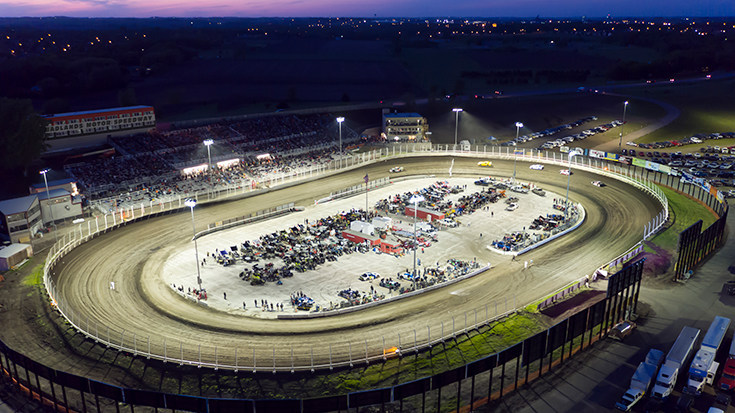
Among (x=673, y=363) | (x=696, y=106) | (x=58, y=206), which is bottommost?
(x=673, y=363)

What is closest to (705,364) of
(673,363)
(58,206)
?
(673,363)

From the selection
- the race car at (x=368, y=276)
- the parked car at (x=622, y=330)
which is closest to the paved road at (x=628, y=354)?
the parked car at (x=622, y=330)

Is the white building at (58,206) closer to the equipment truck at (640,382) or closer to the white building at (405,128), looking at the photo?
the white building at (405,128)

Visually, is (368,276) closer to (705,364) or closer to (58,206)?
(705,364)

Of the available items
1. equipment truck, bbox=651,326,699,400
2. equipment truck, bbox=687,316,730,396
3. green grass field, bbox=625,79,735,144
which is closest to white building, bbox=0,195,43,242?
equipment truck, bbox=651,326,699,400

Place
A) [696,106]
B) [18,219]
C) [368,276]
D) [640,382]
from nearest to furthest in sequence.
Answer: [640,382] < [368,276] < [18,219] < [696,106]

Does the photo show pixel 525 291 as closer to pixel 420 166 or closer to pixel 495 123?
pixel 420 166
